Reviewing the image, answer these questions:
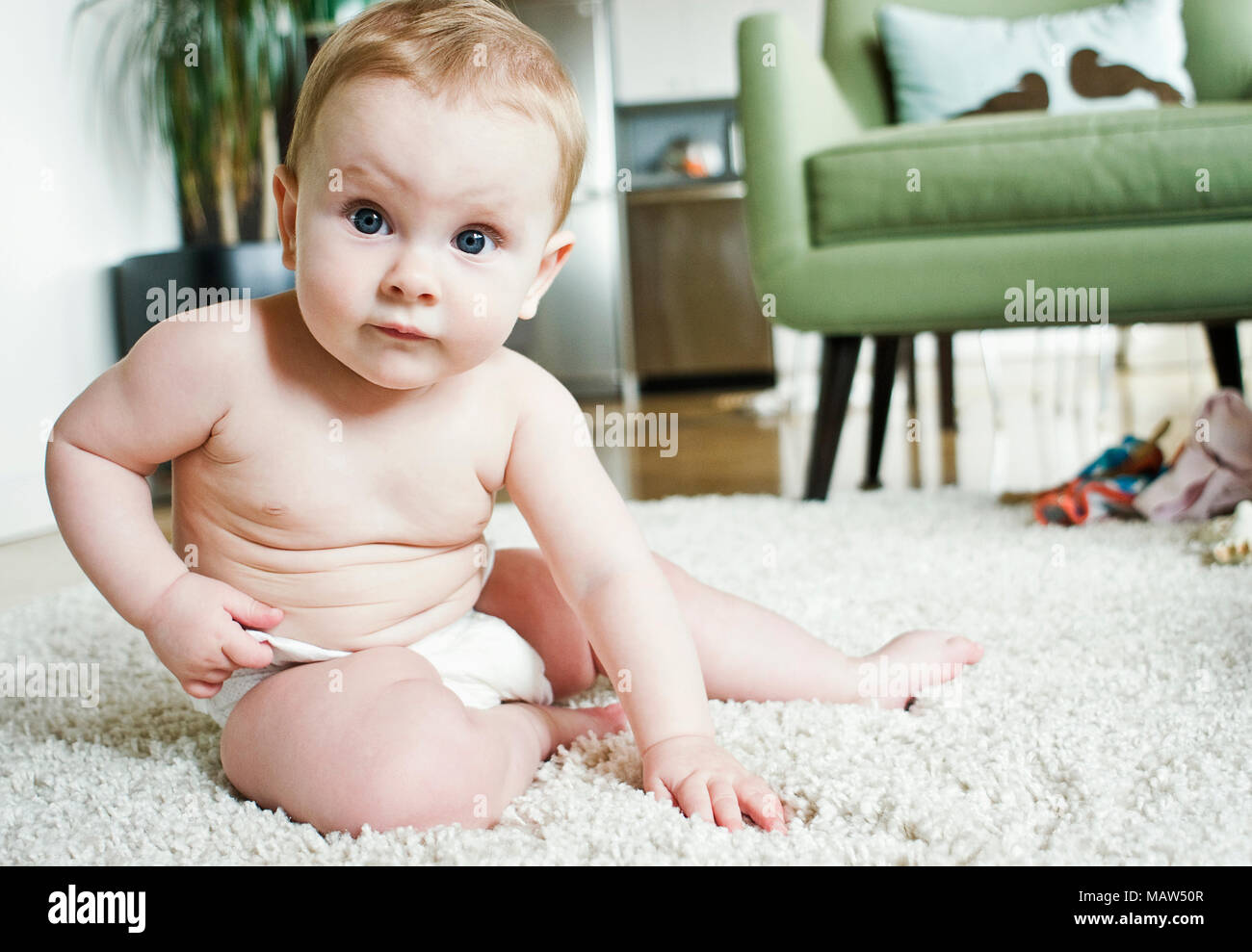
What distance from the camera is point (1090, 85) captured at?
1691mm

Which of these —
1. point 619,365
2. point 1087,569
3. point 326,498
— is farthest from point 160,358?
point 619,365

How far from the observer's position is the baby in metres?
0.54

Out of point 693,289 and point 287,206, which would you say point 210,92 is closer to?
point 287,206

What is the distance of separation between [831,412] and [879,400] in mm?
317

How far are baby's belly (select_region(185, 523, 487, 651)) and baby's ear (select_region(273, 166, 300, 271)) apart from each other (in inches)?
6.4

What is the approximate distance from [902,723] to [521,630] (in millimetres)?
254

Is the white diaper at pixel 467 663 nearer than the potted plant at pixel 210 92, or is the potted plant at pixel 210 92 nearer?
the white diaper at pixel 467 663

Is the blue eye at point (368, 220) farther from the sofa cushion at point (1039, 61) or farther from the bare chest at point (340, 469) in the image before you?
the sofa cushion at point (1039, 61)

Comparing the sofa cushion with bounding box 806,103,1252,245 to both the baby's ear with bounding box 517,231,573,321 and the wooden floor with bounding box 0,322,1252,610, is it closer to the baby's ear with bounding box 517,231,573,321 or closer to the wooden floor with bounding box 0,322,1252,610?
the wooden floor with bounding box 0,322,1252,610

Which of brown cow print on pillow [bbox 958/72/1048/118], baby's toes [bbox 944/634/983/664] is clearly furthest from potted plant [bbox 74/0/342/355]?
baby's toes [bbox 944/634/983/664]

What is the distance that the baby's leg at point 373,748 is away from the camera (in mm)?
545

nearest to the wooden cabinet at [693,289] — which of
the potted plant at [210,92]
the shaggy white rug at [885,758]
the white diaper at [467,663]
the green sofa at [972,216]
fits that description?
the potted plant at [210,92]

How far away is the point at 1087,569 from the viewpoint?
104cm

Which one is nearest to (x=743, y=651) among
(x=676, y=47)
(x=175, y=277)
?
(x=175, y=277)
